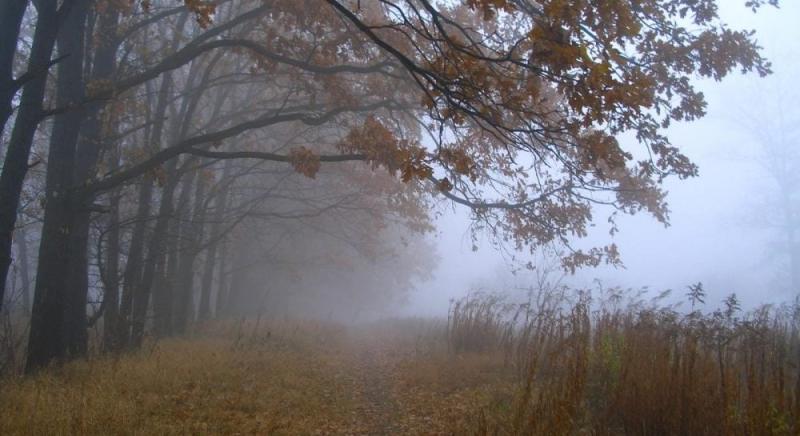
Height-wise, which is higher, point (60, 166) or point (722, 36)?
point (722, 36)

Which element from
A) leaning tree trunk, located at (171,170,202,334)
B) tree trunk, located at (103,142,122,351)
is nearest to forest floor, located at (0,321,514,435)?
tree trunk, located at (103,142,122,351)

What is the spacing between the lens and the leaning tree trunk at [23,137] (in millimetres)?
6496

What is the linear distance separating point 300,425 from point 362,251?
12.9m

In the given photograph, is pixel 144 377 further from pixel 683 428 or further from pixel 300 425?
pixel 683 428

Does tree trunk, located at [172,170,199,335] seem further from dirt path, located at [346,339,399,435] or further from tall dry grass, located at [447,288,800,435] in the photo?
tall dry grass, located at [447,288,800,435]

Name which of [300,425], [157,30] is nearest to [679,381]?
[300,425]

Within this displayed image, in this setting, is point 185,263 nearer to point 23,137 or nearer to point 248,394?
point 23,137

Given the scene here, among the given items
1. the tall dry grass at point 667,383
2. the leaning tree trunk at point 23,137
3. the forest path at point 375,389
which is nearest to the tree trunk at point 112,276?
the leaning tree trunk at point 23,137

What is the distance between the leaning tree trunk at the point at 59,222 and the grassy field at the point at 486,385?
769 mm

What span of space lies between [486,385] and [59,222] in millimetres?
6587

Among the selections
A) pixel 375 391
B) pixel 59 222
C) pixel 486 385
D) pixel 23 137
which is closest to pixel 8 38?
pixel 23 137

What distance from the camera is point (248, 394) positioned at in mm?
6441

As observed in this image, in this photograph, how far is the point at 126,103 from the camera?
9469mm

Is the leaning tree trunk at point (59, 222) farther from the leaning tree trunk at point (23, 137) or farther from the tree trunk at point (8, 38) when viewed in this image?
the tree trunk at point (8, 38)
